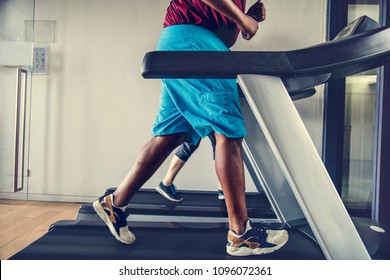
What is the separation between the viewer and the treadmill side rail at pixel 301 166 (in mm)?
711

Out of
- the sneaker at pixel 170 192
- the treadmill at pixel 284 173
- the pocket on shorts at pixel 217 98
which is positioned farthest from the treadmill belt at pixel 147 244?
the sneaker at pixel 170 192

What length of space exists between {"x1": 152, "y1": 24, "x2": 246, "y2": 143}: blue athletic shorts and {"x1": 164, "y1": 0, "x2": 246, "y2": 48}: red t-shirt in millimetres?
22

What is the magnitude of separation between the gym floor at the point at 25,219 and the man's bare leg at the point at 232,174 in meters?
0.55

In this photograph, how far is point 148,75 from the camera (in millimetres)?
678

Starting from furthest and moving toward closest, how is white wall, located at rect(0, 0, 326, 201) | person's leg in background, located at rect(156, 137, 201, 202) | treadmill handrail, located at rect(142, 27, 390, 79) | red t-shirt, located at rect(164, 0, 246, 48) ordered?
person's leg in background, located at rect(156, 137, 201, 202), white wall, located at rect(0, 0, 326, 201), red t-shirt, located at rect(164, 0, 246, 48), treadmill handrail, located at rect(142, 27, 390, 79)

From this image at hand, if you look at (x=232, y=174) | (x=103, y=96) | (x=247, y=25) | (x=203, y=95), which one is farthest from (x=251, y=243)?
(x=103, y=96)

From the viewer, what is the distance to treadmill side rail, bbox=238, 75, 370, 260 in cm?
71

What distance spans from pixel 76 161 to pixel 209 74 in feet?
3.47

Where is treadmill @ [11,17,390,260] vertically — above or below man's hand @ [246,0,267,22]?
below

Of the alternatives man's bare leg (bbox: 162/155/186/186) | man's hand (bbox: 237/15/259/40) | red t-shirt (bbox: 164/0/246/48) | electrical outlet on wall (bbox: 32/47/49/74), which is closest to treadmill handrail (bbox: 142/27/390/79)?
man's hand (bbox: 237/15/259/40)

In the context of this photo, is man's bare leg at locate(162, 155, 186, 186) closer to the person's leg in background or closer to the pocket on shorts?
the person's leg in background

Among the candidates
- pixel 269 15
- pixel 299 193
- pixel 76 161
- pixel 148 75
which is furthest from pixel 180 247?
pixel 269 15

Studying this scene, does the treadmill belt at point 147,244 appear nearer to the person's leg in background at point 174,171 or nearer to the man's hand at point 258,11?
the person's leg in background at point 174,171
